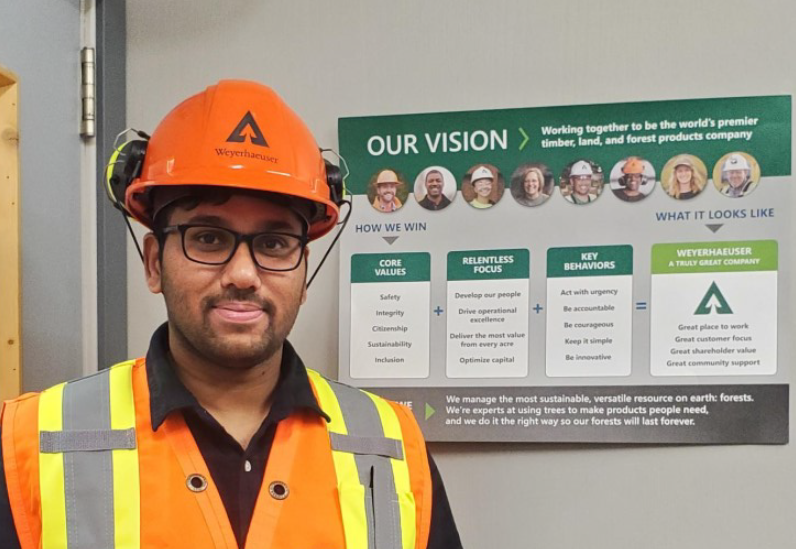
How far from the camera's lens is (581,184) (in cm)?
141

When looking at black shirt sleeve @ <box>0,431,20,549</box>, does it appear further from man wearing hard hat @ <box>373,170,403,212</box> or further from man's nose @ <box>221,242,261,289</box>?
man wearing hard hat @ <box>373,170,403,212</box>

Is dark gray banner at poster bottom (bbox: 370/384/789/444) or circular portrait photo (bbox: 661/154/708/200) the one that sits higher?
circular portrait photo (bbox: 661/154/708/200)

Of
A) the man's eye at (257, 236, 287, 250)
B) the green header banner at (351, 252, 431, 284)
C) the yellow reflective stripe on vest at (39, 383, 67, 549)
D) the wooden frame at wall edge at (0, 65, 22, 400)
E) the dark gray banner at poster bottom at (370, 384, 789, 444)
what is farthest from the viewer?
the green header banner at (351, 252, 431, 284)

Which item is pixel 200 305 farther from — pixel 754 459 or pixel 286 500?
pixel 754 459

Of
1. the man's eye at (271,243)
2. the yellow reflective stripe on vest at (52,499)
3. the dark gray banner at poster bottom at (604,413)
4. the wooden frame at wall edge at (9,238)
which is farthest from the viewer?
the dark gray banner at poster bottom at (604,413)

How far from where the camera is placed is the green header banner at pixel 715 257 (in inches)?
53.2

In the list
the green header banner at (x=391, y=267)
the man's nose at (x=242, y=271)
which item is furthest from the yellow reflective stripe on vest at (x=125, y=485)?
the green header banner at (x=391, y=267)

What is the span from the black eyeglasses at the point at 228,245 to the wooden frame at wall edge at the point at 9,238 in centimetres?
31

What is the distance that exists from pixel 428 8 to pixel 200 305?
2.45 ft

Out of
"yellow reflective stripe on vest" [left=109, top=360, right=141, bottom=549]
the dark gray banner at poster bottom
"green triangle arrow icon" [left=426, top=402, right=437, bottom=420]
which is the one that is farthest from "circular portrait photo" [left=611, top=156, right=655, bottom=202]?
"yellow reflective stripe on vest" [left=109, top=360, right=141, bottom=549]

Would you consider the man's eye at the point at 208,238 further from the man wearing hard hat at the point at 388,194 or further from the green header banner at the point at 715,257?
the green header banner at the point at 715,257

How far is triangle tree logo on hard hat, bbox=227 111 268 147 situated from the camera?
42.8 inches

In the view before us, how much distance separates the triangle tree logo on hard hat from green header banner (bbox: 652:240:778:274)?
73 centimetres

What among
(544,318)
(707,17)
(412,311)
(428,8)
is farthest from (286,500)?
(707,17)
